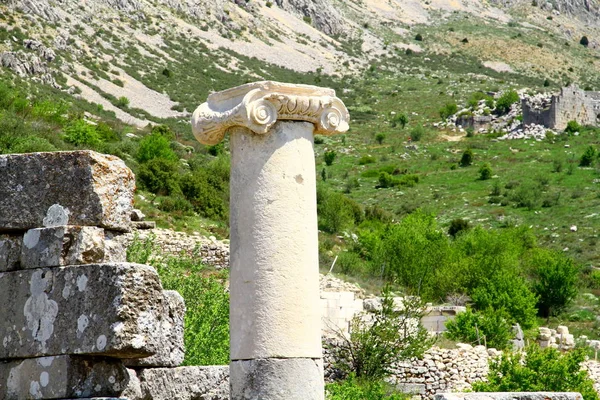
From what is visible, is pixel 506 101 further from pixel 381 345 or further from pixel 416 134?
pixel 381 345

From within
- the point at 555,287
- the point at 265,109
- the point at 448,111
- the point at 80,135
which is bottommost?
the point at 265,109

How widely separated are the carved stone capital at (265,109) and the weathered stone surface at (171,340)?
1656 millimetres

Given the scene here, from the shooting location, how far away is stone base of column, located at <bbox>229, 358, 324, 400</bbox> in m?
7.50

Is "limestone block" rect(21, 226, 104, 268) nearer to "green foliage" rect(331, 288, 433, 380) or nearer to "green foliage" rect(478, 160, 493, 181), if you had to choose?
"green foliage" rect(331, 288, 433, 380)

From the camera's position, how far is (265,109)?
8.02 meters

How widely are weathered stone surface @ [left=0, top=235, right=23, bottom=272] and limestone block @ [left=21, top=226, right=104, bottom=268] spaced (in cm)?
18

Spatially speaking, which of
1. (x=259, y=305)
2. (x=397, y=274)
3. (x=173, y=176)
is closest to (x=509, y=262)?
(x=397, y=274)

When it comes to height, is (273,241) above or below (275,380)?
above

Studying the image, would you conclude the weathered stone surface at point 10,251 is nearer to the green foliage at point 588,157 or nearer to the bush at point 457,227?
the bush at point 457,227

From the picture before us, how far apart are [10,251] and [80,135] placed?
1161 inches

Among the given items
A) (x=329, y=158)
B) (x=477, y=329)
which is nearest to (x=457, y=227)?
(x=329, y=158)

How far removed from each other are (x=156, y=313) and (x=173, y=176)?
29.0 meters

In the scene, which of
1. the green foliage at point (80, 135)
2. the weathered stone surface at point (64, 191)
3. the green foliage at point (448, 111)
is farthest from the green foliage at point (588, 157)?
the weathered stone surface at point (64, 191)

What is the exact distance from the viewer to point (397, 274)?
38562 millimetres
